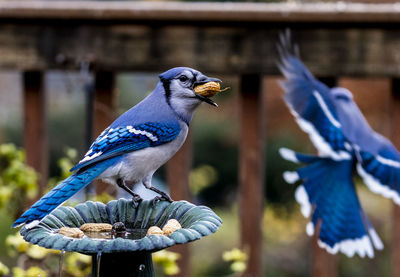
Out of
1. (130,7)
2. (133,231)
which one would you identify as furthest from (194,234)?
(130,7)

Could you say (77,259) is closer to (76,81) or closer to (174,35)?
(76,81)

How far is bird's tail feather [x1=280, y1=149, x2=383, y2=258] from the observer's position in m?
1.85

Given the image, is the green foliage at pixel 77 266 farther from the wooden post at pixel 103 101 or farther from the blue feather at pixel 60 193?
the blue feather at pixel 60 193

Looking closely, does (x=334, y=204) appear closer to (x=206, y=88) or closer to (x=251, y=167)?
(x=251, y=167)

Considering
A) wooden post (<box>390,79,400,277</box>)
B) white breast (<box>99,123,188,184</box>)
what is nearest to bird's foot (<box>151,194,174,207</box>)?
white breast (<box>99,123,188,184</box>)

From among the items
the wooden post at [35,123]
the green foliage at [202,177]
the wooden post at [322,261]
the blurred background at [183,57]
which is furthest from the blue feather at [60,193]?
the green foliage at [202,177]

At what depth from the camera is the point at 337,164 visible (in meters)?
1.90

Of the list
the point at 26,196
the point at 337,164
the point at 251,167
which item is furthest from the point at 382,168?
the point at 26,196

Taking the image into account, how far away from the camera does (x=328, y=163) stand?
1914mm

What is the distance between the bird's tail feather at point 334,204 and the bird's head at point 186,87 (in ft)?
1.88

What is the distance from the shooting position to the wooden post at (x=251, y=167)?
7.04 ft

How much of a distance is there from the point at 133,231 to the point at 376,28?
1152mm

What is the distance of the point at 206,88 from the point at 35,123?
1.04 meters

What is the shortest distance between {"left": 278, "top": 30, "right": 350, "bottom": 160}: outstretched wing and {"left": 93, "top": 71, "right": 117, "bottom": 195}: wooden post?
0.62m
